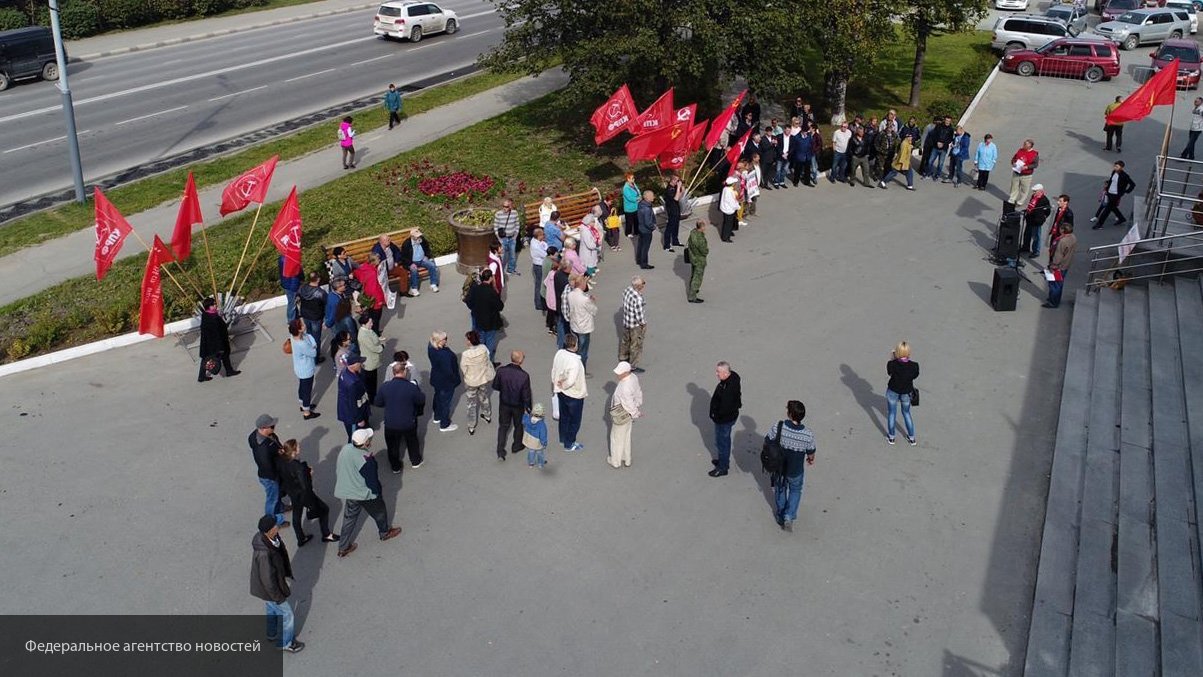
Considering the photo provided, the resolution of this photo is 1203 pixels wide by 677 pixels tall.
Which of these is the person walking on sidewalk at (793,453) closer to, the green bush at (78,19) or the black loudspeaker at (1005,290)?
the black loudspeaker at (1005,290)

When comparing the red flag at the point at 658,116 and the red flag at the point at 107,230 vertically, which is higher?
the red flag at the point at 658,116

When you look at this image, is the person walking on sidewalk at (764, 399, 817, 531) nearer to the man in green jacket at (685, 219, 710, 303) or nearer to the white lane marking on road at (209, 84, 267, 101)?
the man in green jacket at (685, 219, 710, 303)

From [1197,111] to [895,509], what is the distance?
1713 centimetres

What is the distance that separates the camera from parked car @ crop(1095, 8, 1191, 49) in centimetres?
3744

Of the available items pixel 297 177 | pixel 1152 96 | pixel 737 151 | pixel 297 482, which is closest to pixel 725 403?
pixel 297 482

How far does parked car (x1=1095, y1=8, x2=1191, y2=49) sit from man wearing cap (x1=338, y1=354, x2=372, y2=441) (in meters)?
36.3

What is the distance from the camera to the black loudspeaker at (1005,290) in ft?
51.0

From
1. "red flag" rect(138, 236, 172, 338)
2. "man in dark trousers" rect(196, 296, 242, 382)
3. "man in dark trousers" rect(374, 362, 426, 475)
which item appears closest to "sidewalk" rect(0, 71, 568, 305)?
"red flag" rect(138, 236, 172, 338)

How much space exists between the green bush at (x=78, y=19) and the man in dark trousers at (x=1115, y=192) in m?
37.1

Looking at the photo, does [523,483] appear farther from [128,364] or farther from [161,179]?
[161,179]

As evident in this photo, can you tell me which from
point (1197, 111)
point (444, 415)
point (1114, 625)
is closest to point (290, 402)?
point (444, 415)

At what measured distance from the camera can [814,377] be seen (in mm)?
13750

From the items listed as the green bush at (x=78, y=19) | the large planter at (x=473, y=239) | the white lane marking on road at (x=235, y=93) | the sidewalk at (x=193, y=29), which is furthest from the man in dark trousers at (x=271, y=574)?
the green bush at (x=78, y=19)

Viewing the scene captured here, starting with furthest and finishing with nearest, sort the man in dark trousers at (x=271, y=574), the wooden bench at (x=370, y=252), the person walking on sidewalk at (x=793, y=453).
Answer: the wooden bench at (x=370, y=252)
the person walking on sidewalk at (x=793, y=453)
the man in dark trousers at (x=271, y=574)
